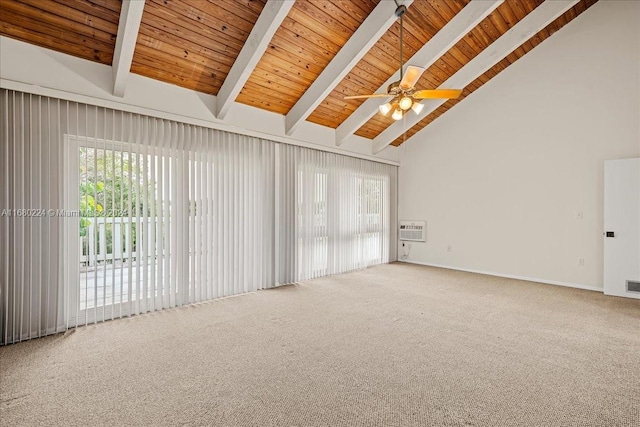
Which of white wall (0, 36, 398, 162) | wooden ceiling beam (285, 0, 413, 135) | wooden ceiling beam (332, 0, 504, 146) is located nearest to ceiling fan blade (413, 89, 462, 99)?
wooden ceiling beam (285, 0, 413, 135)

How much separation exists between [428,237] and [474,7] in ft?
14.8

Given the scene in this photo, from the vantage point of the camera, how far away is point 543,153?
5402 mm

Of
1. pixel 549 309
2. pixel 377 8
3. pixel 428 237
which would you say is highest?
pixel 377 8

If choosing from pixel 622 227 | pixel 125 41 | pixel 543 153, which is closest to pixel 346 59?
pixel 125 41

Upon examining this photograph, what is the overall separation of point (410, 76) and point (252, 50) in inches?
72.3

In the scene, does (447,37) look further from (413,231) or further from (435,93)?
(413,231)

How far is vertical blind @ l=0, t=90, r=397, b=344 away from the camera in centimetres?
296

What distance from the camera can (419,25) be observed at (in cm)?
424

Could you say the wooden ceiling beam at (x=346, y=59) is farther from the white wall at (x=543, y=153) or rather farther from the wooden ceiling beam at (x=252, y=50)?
the white wall at (x=543, y=153)

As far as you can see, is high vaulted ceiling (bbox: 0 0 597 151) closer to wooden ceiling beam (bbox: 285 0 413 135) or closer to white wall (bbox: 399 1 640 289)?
wooden ceiling beam (bbox: 285 0 413 135)

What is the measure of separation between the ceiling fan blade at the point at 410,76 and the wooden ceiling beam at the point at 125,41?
258 cm

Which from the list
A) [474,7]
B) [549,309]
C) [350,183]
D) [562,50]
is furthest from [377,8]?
[549,309]

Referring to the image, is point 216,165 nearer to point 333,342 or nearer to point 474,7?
point 333,342

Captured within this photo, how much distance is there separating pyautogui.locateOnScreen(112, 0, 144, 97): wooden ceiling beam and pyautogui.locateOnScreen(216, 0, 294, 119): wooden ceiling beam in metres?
1.12
